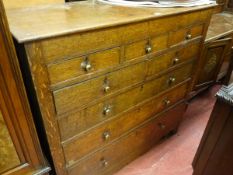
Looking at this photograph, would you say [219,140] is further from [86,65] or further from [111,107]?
[86,65]

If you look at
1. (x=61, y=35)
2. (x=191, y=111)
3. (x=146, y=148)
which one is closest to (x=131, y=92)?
(x=61, y=35)

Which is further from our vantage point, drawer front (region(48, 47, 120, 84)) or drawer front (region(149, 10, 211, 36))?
drawer front (region(149, 10, 211, 36))

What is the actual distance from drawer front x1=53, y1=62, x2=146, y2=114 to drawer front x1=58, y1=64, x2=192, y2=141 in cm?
5

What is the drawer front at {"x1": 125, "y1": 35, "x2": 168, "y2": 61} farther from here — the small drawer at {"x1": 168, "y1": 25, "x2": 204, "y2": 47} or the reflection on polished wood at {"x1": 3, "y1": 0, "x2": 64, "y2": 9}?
the reflection on polished wood at {"x1": 3, "y1": 0, "x2": 64, "y2": 9}

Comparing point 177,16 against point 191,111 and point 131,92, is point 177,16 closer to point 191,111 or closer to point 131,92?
point 131,92

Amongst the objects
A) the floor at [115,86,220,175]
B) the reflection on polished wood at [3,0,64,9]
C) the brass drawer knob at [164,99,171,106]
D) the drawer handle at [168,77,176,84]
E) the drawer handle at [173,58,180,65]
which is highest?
the reflection on polished wood at [3,0,64,9]

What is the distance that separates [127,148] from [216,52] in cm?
116

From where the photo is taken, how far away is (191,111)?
219cm

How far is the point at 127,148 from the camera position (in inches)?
56.1

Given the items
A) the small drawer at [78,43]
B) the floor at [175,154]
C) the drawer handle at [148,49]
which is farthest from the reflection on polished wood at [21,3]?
the floor at [175,154]

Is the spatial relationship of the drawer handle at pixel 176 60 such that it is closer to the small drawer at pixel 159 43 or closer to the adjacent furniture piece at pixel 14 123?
the small drawer at pixel 159 43

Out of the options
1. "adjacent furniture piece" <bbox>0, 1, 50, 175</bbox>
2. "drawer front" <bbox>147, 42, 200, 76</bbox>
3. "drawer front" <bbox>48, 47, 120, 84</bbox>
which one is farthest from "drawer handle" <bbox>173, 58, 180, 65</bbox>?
"adjacent furniture piece" <bbox>0, 1, 50, 175</bbox>

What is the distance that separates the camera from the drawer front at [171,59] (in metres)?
1.17

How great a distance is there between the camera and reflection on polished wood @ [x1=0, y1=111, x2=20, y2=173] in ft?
2.49
